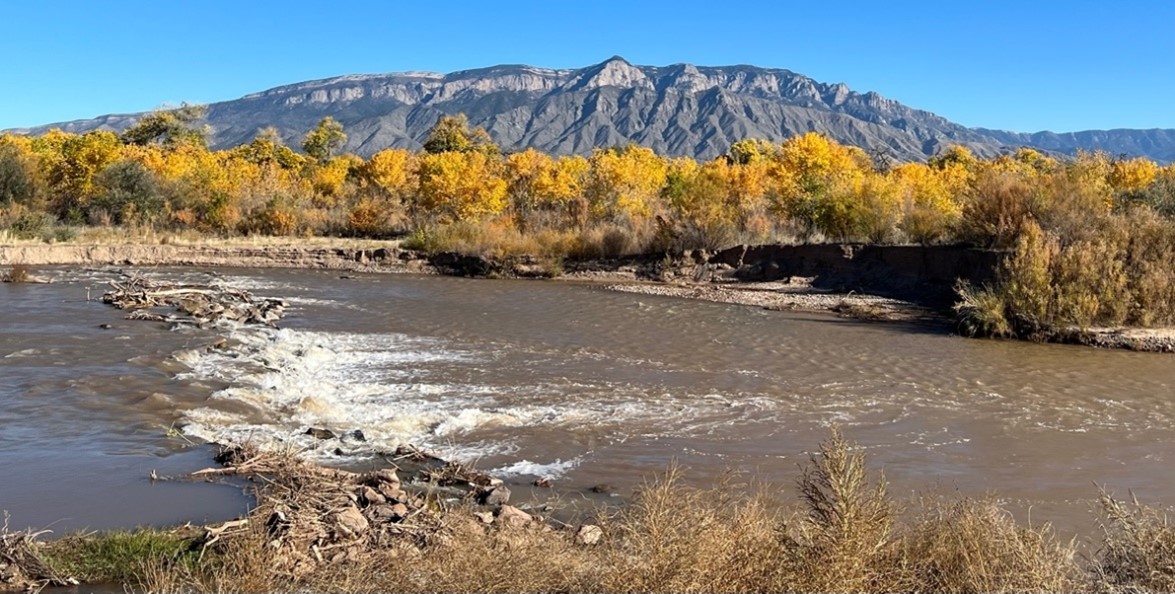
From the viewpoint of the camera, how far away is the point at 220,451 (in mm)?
8523

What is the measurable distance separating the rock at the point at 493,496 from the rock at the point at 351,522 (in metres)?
1.18

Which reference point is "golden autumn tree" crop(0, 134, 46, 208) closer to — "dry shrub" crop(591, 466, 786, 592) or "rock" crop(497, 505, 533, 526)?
"rock" crop(497, 505, 533, 526)

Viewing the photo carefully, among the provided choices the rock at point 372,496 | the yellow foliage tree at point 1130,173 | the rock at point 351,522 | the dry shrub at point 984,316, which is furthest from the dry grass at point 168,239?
the rock at point 351,522

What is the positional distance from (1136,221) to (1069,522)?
15.5 meters

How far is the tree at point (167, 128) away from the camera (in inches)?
2842

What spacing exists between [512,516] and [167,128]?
243 feet

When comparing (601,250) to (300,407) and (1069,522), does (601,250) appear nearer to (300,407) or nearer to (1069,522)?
(300,407)

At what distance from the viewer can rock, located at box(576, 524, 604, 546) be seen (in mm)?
5943

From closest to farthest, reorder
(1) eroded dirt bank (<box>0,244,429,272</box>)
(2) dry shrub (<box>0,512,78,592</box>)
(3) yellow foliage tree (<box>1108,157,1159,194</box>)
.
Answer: (2) dry shrub (<box>0,512,78,592</box>) < (1) eroded dirt bank (<box>0,244,429,272</box>) < (3) yellow foliage tree (<box>1108,157,1159,194</box>)

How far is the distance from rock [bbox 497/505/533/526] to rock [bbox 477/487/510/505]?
1.05 ft

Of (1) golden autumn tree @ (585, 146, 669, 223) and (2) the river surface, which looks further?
(1) golden autumn tree @ (585, 146, 669, 223)

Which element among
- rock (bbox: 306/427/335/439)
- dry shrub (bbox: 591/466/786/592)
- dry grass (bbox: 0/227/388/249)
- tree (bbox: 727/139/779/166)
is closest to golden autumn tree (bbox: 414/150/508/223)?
dry grass (bbox: 0/227/388/249)

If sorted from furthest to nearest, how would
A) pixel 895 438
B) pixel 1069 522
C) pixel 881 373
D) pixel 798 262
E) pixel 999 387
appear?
pixel 798 262, pixel 881 373, pixel 999 387, pixel 895 438, pixel 1069 522

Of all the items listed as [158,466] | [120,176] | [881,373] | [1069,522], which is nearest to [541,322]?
[881,373]
